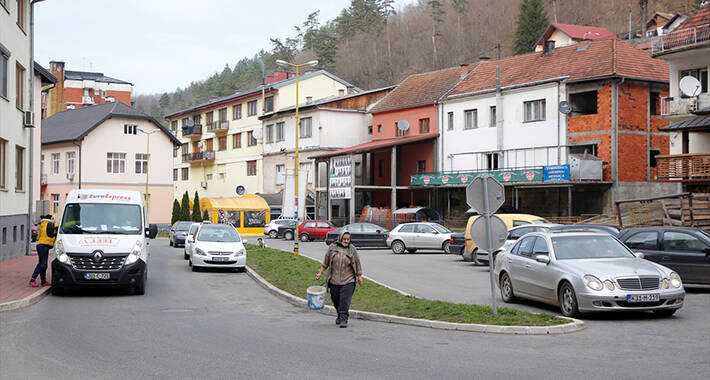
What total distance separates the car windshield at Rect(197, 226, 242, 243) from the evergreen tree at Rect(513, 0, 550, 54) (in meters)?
64.5

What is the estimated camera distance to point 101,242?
18438 millimetres

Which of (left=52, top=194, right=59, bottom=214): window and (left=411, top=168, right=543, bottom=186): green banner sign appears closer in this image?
(left=411, top=168, right=543, bottom=186): green banner sign

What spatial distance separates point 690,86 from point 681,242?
1927 centimetres

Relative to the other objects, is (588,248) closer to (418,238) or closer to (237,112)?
(418,238)

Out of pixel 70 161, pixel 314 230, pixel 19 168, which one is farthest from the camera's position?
pixel 70 161

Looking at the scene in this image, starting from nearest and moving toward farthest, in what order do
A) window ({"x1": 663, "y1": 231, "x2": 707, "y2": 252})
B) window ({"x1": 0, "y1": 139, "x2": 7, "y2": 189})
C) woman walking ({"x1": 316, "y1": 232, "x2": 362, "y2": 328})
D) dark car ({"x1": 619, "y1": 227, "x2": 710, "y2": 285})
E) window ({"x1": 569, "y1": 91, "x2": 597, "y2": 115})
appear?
woman walking ({"x1": 316, "y1": 232, "x2": 362, "y2": 328})
dark car ({"x1": 619, "y1": 227, "x2": 710, "y2": 285})
window ({"x1": 663, "y1": 231, "x2": 707, "y2": 252})
window ({"x1": 0, "y1": 139, "x2": 7, "y2": 189})
window ({"x1": 569, "y1": 91, "x2": 597, "y2": 115})

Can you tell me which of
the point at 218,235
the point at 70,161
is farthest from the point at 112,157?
the point at 218,235

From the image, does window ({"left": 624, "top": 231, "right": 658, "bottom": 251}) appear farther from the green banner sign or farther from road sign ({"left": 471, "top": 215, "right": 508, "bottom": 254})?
the green banner sign

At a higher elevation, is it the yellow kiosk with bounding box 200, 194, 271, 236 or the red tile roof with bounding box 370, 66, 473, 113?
the red tile roof with bounding box 370, 66, 473, 113

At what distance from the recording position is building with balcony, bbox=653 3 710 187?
117ft

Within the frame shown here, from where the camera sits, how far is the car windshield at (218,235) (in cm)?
2739

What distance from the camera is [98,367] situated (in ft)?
31.2

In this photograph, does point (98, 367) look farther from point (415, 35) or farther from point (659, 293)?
point (415, 35)

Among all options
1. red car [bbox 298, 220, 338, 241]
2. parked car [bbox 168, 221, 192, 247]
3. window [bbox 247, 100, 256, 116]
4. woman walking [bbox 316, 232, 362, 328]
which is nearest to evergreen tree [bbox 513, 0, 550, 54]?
window [bbox 247, 100, 256, 116]
